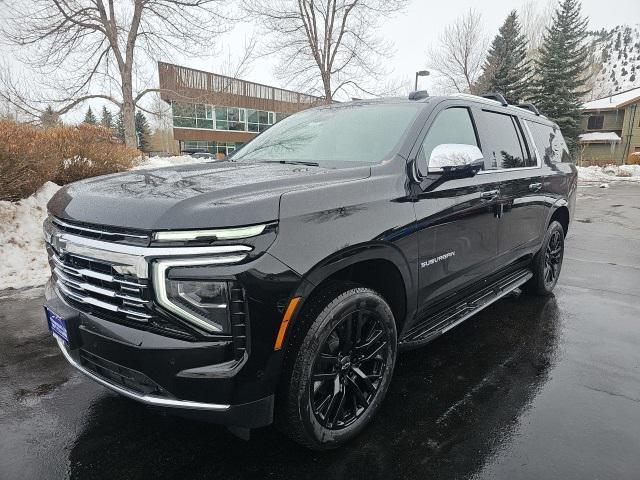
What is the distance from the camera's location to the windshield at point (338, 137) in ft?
9.40

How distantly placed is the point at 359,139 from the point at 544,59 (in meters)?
38.0

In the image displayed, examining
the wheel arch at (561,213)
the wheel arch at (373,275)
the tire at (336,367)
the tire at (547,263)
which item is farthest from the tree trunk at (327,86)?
the tire at (336,367)

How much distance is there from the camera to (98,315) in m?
2.03

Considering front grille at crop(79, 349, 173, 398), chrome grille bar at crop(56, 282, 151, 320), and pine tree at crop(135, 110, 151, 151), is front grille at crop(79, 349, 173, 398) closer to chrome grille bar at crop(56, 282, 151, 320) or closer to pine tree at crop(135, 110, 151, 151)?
chrome grille bar at crop(56, 282, 151, 320)

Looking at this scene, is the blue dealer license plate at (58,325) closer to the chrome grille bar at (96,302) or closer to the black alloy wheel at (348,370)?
the chrome grille bar at (96,302)

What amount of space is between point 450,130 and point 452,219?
2.39ft

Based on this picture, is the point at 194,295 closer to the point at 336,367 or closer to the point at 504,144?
the point at 336,367

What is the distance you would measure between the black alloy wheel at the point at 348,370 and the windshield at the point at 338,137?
102cm

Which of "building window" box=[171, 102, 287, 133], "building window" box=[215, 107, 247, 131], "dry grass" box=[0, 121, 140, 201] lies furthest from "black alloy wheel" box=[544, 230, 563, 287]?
"building window" box=[215, 107, 247, 131]

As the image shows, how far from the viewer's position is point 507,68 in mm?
33750

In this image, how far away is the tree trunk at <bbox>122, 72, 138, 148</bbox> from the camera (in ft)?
56.6

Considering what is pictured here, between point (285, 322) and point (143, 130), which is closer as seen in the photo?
point (285, 322)

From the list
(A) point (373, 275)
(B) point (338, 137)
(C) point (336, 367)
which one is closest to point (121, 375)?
(C) point (336, 367)

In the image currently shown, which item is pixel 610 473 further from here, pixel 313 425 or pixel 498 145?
pixel 498 145
